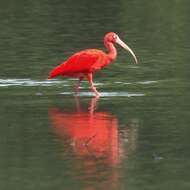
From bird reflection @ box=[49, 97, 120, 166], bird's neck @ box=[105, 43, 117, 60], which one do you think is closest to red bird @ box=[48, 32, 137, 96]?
bird's neck @ box=[105, 43, 117, 60]

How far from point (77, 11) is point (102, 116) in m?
15.3

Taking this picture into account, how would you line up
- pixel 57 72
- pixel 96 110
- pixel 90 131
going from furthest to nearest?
pixel 57 72
pixel 96 110
pixel 90 131

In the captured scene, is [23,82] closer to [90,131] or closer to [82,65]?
[82,65]

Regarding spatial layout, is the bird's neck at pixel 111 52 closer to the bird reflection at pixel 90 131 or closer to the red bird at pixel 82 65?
the red bird at pixel 82 65

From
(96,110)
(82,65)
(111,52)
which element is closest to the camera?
(96,110)

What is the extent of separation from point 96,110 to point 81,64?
221 cm

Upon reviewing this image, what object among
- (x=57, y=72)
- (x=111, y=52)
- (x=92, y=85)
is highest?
(x=111, y=52)

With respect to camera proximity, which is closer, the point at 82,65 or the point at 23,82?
the point at 82,65

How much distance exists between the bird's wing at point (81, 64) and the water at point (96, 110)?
0.33 m

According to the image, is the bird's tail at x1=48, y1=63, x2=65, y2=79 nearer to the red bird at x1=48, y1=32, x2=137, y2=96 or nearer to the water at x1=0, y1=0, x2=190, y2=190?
the red bird at x1=48, y1=32, x2=137, y2=96

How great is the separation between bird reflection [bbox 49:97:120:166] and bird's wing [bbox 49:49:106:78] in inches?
59.1

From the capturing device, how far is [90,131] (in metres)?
13.4

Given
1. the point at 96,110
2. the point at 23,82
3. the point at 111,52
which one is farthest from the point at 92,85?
the point at 96,110

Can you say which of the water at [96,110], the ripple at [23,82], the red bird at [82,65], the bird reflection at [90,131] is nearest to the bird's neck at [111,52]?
the red bird at [82,65]
